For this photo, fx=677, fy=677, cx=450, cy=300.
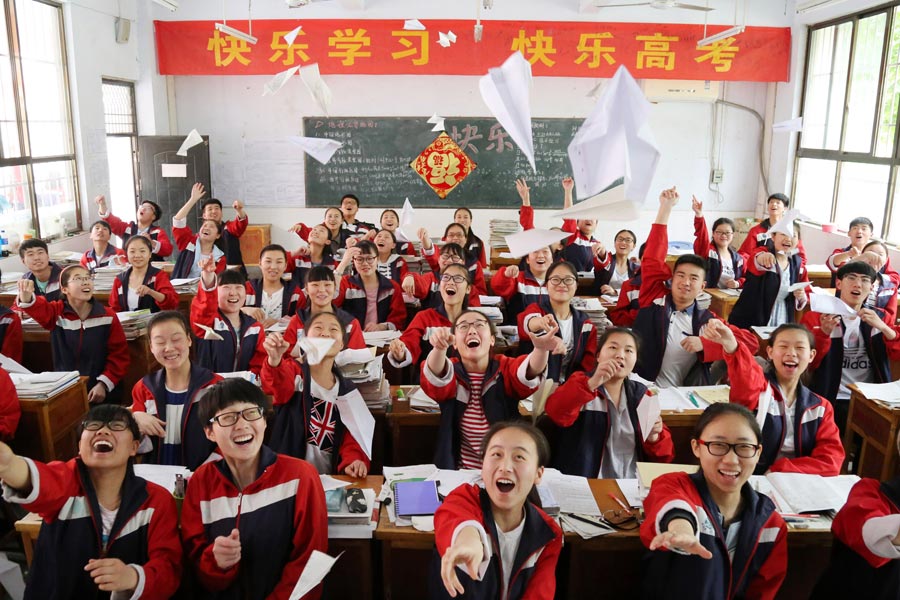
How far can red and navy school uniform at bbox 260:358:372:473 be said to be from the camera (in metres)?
2.49

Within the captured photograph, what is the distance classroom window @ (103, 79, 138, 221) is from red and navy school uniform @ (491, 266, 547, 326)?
4.76 meters

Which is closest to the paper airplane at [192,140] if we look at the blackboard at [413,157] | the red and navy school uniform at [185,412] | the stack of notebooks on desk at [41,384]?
the blackboard at [413,157]

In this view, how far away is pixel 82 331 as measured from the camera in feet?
12.0

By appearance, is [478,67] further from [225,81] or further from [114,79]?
[114,79]

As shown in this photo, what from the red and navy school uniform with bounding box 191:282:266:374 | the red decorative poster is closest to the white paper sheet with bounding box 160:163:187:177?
the red decorative poster

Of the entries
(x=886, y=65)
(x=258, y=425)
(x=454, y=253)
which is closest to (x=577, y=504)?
(x=258, y=425)

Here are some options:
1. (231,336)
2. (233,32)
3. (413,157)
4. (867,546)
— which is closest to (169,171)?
(233,32)

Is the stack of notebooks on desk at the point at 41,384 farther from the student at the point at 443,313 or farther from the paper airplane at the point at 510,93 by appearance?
the paper airplane at the point at 510,93

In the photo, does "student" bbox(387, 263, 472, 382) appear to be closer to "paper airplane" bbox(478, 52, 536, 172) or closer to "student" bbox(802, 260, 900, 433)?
"paper airplane" bbox(478, 52, 536, 172)

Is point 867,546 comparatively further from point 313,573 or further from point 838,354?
point 838,354

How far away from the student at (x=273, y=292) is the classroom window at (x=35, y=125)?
2820 millimetres

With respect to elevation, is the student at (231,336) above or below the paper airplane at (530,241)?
below

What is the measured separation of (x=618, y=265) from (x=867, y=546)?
3663 millimetres

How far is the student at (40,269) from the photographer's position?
14.1ft
